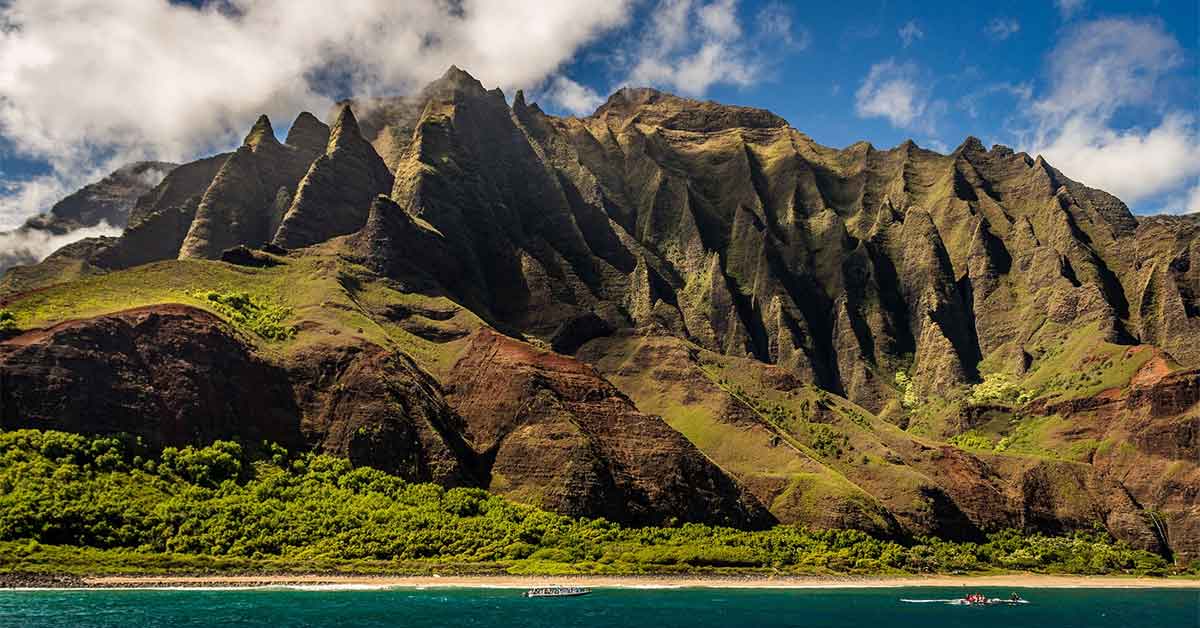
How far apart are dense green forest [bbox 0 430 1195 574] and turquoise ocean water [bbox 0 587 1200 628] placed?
1235 centimetres

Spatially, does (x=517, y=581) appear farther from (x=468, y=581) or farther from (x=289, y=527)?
(x=289, y=527)

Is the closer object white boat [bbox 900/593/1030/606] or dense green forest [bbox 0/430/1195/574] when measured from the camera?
dense green forest [bbox 0/430/1195/574]

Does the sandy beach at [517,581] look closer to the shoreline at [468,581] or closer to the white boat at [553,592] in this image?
the shoreline at [468,581]

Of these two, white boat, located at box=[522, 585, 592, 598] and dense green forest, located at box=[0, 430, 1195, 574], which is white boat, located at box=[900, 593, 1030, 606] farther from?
white boat, located at box=[522, 585, 592, 598]

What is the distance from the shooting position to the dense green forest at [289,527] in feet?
499

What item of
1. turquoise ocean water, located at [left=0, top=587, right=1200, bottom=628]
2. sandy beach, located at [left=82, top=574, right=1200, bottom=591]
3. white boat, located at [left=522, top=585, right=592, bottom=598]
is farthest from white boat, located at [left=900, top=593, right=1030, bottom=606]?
white boat, located at [left=522, top=585, right=592, bottom=598]

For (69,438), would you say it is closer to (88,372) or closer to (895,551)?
(88,372)

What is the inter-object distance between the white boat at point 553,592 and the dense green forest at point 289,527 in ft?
55.5

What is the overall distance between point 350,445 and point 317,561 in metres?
34.3

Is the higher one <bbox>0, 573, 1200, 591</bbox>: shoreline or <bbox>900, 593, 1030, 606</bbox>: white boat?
<bbox>0, 573, 1200, 591</bbox>: shoreline

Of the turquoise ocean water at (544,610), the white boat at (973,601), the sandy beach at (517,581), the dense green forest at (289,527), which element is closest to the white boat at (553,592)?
the turquoise ocean water at (544,610)

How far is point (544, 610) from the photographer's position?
431ft

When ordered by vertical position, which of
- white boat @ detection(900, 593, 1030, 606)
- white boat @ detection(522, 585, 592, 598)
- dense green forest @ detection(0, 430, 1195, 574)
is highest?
dense green forest @ detection(0, 430, 1195, 574)

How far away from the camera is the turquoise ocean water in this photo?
115625 mm
